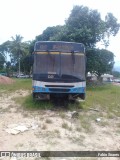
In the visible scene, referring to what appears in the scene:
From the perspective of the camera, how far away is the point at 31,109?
1033 centimetres

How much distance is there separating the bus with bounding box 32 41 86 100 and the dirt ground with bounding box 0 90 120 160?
1.10 m

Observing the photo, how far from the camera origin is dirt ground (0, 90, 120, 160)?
5723mm

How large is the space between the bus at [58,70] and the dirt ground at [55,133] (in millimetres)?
1098

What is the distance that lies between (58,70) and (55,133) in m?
3.99

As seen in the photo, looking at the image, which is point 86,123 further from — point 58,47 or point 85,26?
point 85,26

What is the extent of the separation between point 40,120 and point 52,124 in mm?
671

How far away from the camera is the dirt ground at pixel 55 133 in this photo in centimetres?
572

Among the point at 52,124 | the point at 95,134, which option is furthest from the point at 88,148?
the point at 52,124

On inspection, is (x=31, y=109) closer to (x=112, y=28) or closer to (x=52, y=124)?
(x=52, y=124)

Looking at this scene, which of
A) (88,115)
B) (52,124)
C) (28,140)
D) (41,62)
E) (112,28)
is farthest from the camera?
(112,28)

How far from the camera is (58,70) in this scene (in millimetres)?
10211

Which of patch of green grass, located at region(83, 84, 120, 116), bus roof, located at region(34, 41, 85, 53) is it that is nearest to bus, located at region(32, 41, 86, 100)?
bus roof, located at region(34, 41, 85, 53)

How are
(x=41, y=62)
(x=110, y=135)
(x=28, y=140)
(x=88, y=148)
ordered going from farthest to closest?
(x=41, y=62), (x=110, y=135), (x=28, y=140), (x=88, y=148)

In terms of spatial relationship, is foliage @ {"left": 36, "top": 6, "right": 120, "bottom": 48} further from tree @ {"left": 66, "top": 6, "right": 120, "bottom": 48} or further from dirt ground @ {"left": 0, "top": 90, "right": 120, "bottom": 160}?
dirt ground @ {"left": 0, "top": 90, "right": 120, "bottom": 160}
